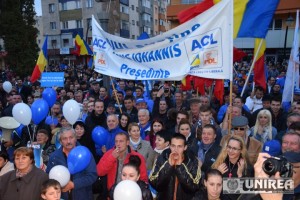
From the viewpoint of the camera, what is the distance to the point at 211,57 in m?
4.85

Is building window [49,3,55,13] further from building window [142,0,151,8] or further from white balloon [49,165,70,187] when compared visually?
white balloon [49,165,70,187]

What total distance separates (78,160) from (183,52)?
2.57 metres

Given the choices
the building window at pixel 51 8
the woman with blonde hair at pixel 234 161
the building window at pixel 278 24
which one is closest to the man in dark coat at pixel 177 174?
the woman with blonde hair at pixel 234 161

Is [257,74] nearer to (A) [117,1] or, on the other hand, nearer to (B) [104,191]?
(B) [104,191]

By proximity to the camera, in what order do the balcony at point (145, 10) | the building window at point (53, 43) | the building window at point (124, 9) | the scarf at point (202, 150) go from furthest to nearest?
the balcony at point (145, 10) → the building window at point (124, 9) → the building window at point (53, 43) → the scarf at point (202, 150)

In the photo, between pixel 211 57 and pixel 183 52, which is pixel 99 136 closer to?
Result: pixel 183 52

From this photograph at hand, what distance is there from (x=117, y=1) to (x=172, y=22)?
77.3 ft

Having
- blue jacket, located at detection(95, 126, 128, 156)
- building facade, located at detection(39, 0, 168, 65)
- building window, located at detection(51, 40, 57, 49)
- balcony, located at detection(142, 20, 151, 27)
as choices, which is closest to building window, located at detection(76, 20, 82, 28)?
building facade, located at detection(39, 0, 168, 65)

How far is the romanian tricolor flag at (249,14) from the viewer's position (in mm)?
5277

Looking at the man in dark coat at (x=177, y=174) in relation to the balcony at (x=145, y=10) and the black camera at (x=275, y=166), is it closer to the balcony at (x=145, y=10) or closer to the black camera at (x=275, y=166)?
the black camera at (x=275, y=166)

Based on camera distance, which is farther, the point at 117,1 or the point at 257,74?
the point at 117,1

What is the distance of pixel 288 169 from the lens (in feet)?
6.42

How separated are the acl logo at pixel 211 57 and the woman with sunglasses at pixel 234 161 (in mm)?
1737

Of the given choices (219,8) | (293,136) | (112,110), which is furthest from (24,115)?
(293,136)
